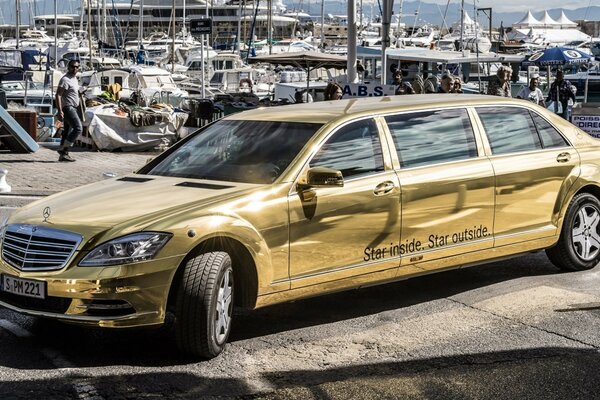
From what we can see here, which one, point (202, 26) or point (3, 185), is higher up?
point (202, 26)

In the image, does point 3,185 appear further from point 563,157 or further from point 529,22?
point 529,22

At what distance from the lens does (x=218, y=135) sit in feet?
25.1

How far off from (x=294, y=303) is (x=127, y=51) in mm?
52380

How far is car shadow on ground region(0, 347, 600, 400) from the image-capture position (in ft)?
18.1

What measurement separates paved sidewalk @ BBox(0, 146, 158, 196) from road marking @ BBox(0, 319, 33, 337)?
274 inches

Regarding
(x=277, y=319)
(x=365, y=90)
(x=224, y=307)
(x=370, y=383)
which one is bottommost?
(x=277, y=319)

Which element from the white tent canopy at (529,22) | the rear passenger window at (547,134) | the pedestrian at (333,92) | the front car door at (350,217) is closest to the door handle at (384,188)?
the front car door at (350,217)

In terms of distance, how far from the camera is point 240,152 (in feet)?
23.8

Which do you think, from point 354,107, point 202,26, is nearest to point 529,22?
point 202,26

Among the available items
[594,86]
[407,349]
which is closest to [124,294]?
[407,349]

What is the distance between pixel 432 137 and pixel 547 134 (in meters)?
1.39

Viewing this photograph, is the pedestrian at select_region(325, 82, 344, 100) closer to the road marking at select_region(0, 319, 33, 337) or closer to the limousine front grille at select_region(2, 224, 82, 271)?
the road marking at select_region(0, 319, 33, 337)

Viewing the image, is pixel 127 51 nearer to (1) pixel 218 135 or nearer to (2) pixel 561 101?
(2) pixel 561 101

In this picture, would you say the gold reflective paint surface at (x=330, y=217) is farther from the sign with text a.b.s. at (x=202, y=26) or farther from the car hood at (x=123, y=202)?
the sign with text a.b.s. at (x=202, y=26)
